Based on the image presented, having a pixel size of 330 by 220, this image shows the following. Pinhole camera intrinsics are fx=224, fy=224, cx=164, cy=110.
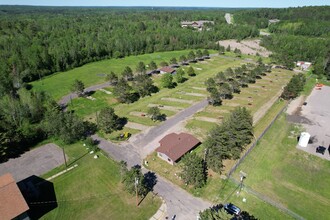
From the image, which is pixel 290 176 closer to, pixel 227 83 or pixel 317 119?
pixel 317 119

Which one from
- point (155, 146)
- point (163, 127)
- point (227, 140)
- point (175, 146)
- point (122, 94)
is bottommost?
point (155, 146)

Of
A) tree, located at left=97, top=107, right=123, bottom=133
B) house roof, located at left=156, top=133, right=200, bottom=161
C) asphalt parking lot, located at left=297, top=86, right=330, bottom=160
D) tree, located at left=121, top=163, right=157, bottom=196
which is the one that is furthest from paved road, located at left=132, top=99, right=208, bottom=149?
asphalt parking lot, located at left=297, top=86, right=330, bottom=160

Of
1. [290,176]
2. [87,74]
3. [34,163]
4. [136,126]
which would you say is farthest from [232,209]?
[87,74]

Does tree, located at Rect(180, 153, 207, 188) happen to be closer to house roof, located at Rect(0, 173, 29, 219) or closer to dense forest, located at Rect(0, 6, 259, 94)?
house roof, located at Rect(0, 173, 29, 219)

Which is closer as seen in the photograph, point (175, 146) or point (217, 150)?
point (217, 150)

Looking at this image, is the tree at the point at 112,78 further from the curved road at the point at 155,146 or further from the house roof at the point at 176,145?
the house roof at the point at 176,145

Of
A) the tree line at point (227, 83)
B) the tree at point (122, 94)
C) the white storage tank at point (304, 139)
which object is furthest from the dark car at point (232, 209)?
the tree at point (122, 94)

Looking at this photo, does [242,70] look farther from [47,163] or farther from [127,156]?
[47,163]
